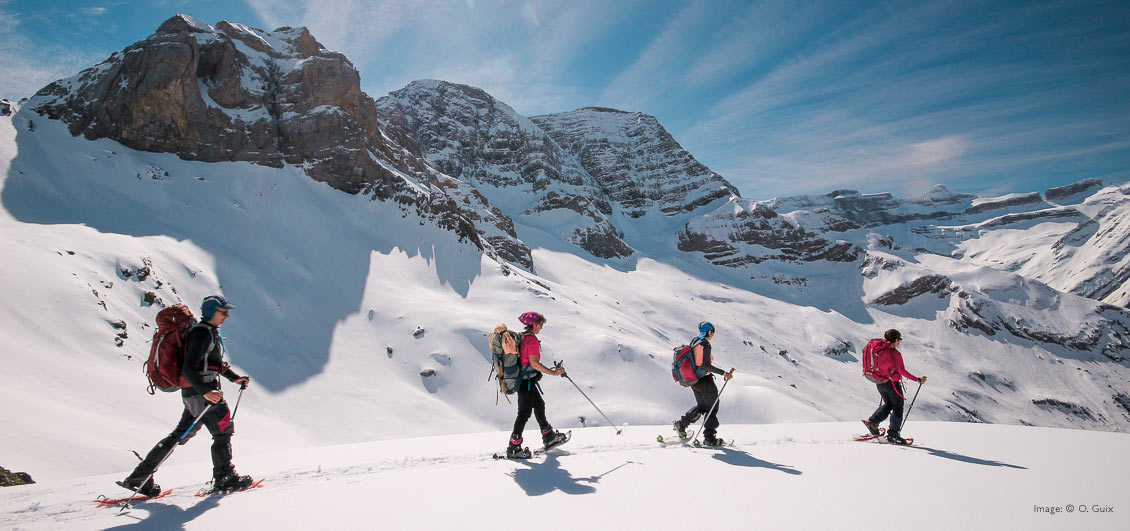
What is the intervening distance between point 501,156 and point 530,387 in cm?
13130

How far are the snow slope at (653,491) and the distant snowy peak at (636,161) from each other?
463 ft

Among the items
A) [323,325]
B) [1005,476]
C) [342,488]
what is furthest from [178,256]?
[1005,476]

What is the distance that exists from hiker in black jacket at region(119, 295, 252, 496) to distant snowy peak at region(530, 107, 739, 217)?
469 ft

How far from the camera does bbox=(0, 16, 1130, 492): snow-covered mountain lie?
57.1 ft

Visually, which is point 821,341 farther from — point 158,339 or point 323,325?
point 158,339

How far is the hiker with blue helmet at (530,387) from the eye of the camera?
677cm

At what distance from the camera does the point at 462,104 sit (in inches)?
5615

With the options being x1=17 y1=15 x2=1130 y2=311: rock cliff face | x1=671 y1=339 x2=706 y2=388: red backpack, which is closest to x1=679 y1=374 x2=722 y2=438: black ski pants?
x1=671 y1=339 x2=706 y2=388: red backpack

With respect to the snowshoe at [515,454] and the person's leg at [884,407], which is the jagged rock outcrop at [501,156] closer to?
the person's leg at [884,407]

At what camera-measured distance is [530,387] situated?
23.1 ft

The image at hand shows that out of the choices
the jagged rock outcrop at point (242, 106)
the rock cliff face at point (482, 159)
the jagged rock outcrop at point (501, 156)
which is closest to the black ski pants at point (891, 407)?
the rock cliff face at point (482, 159)

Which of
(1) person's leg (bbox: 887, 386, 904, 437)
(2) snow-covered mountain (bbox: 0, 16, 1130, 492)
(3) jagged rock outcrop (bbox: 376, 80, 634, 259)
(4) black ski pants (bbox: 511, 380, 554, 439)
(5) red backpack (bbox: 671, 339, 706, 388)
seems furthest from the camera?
(3) jagged rock outcrop (bbox: 376, 80, 634, 259)

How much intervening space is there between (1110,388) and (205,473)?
414ft

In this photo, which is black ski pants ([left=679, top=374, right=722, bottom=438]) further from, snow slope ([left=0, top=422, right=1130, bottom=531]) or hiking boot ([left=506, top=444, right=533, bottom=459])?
hiking boot ([left=506, top=444, right=533, bottom=459])
